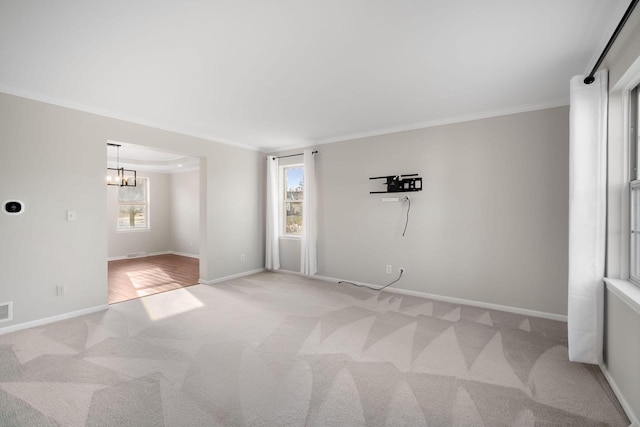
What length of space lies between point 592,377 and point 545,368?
293 mm

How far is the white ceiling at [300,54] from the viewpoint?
1882 millimetres

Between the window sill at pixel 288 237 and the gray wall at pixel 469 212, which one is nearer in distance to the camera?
the gray wall at pixel 469 212

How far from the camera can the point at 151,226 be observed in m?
8.16

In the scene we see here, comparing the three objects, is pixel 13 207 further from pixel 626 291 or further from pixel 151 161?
pixel 626 291

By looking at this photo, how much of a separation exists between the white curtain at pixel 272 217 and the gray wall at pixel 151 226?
4221mm

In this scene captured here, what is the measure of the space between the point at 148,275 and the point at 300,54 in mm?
5238

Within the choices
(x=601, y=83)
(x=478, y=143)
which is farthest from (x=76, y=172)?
(x=601, y=83)

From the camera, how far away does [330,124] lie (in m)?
4.37

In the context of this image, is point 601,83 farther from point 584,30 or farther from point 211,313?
point 211,313

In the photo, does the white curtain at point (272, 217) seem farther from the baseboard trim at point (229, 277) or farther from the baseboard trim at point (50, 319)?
the baseboard trim at point (50, 319)

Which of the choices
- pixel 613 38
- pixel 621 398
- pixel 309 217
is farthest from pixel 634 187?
pixel 309 217

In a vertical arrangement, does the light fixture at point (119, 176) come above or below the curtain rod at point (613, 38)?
below

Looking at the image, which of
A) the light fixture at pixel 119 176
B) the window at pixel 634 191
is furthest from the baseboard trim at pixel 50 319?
the window at pixel 634 191

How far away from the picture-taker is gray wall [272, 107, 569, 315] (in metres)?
3.46
